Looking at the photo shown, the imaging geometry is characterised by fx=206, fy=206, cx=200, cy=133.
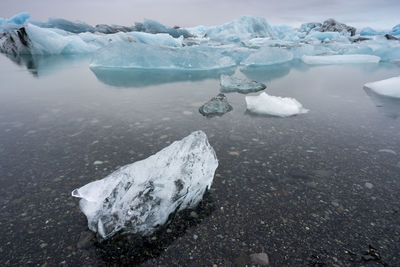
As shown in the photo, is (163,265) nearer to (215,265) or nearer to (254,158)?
(215,265)

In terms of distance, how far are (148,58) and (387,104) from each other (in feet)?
25.8

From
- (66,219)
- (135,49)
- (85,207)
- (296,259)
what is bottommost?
(296,259)

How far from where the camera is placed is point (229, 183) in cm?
181

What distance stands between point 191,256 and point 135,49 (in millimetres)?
8753

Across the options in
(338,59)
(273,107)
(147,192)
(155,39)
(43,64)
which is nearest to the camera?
(147,192)

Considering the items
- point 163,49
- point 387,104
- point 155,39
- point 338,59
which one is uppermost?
point 155,39

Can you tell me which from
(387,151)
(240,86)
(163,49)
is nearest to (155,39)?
(163,49)

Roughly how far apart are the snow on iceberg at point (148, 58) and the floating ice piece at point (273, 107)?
5.77m

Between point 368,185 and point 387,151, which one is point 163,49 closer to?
point 387,151

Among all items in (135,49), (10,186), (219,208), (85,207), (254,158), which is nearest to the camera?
(85,207)

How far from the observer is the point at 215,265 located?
116 centimetres

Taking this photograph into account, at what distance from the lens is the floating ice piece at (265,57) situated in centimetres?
1074

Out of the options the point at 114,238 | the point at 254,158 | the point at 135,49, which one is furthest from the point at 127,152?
the point at 135,49

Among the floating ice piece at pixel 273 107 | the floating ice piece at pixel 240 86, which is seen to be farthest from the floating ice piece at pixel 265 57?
the floating ice piece at pixel 273 107
